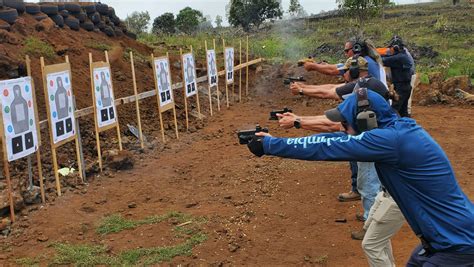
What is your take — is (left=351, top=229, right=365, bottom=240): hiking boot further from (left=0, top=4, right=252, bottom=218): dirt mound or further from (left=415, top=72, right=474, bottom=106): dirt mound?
(left=415, top=72, right=474, bottom=106): dirt mound

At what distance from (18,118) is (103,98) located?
93.9 inches

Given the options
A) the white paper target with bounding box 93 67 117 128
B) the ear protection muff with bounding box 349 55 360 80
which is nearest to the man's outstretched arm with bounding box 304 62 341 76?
the ear protection muff with bounding box 349 55 360 80

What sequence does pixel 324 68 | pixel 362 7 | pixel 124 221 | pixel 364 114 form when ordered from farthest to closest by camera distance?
pixel 362 7 < pixel 324 68 < pixel 124 221 < pixel 364 114

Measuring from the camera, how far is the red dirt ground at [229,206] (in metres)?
5.45

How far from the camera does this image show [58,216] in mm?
6578

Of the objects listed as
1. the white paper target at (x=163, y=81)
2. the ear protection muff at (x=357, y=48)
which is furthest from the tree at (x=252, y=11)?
the ear protection muff at (x=357, y=48)

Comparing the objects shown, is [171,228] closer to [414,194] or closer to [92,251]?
[92,251]

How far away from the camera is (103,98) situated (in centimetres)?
872

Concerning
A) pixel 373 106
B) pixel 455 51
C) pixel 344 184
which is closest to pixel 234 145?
pixel 344 184

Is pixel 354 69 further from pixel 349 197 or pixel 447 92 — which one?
pixel 447 92

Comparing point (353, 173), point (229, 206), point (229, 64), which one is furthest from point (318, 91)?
point (229, 64)

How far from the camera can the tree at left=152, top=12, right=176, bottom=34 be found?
36250mm

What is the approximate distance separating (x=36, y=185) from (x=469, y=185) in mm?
6449

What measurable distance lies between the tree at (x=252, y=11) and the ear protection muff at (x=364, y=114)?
35470 millimetres
